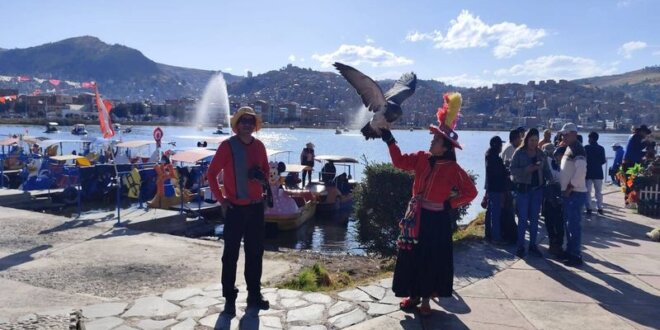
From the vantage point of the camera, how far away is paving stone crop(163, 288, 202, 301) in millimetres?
5034

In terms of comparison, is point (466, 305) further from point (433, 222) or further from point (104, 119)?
point (104, 119)

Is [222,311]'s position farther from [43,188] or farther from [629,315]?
[43,188]

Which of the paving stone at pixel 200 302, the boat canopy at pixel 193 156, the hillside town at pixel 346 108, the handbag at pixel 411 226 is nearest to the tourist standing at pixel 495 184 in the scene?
the handbag at pixel 411 226

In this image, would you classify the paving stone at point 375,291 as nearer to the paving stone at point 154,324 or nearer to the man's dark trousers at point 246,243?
the man's dark trousers at point 246,243

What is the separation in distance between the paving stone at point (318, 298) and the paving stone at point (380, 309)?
17.1 inches

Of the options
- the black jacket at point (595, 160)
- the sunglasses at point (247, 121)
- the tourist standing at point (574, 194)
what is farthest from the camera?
the black jacket at point (595, 160)

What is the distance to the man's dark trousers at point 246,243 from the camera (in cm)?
466

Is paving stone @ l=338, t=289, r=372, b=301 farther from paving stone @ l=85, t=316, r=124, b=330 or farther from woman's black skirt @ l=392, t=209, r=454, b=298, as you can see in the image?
paving stone @ l=85, t=316, r=124, b=330

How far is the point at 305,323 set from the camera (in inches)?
171

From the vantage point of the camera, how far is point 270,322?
4383 millimetres

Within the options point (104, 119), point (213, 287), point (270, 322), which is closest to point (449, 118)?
point (270, 322)

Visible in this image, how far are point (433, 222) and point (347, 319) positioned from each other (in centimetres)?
120

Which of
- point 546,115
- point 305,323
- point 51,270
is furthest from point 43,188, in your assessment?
point 546,115

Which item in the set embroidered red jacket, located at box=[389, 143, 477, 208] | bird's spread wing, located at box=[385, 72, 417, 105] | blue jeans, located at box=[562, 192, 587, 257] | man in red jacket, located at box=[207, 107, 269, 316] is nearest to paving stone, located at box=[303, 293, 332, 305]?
man in red jacket, located at box=[207, 107, 269, 316]
